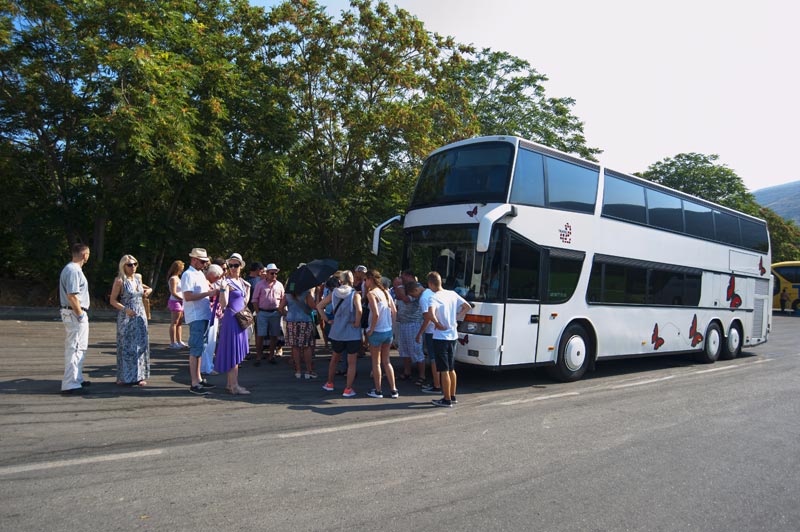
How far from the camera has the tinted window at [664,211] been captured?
11719mm

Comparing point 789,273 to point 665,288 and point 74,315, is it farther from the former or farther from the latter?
point 74,315

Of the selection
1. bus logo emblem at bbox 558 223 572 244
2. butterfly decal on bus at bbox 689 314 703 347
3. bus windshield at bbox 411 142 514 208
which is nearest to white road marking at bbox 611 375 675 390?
butterfly decal on bus at bbox 689 314 703 347

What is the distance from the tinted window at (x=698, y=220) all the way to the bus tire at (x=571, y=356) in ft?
15.8

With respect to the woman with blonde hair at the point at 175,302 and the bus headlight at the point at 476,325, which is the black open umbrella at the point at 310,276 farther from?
the woman with blonde hair at the point at 175,302

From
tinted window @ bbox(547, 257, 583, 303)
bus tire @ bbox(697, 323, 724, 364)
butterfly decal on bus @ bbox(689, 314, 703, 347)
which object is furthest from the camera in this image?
bus tire @ bbox(697, 323, 724, 364)

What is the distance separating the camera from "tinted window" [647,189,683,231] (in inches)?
461

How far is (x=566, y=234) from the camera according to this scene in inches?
382

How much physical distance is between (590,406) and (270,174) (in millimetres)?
13860

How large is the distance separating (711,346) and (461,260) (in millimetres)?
8593

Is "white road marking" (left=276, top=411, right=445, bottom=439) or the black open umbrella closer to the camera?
"white road marking" (left=276, top=411, right=445, bottom=439)

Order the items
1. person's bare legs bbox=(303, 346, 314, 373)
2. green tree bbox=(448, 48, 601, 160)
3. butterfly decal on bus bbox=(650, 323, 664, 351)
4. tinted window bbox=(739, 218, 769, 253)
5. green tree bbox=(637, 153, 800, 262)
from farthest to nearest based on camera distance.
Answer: green tree bbox=(637, 153, 800, 262)
green tree bbox=(448, 48, 601, 160)
tinted window bbox=(739, 218, 769, 253)
butterfly decal on bus bbox=(650, 323, 664, 351)
person's bare legs bbox=(303, 346, 314, 373)

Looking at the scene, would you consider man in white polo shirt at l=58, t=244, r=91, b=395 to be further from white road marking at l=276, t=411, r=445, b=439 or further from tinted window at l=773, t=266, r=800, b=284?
tinted window at l=773, t=266, r=800, b=284

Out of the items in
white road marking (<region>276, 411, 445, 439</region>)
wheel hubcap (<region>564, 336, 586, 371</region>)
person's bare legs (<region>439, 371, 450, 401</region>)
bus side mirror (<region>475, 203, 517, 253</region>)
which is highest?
bus side mirror (<region>475, 203, 517, 253</region>)

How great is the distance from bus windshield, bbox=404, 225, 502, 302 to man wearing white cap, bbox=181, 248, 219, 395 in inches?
145
